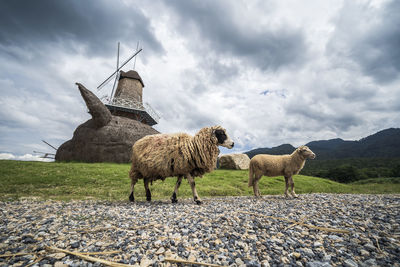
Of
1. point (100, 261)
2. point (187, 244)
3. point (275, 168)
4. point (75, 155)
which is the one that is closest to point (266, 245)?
point (187, 244)

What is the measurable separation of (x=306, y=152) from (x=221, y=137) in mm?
4842

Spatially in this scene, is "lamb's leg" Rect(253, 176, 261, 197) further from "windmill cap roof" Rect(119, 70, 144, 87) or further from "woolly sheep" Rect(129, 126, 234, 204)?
"windmill cap roof" Rect(119, 70, 144, 87)

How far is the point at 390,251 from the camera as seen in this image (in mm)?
2795

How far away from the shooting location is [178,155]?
270 inches

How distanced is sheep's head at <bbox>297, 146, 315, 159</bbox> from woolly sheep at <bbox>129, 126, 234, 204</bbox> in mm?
4272

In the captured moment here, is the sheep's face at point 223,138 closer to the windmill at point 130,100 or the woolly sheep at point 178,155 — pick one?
the woolly sheep at point 178,155

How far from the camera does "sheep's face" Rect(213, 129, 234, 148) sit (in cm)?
748

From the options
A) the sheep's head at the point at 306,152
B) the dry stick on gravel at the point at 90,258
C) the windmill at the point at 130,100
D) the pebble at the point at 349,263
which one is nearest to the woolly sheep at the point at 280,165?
the sheep's head at the point at 306,152

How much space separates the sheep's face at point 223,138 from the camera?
7477mm

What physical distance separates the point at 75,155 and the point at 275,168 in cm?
2414

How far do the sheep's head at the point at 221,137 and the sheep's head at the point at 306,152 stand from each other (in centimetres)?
422

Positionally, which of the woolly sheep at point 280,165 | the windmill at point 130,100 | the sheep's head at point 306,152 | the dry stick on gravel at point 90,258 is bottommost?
the dry stick on gravel at point 90,258

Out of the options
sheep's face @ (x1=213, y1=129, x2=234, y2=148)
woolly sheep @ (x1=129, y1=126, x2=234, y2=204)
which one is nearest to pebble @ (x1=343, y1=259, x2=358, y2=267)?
woolly sheep @ (x1=129, y1=126, x2=234, y2=204)

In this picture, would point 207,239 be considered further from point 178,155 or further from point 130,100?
point 130,100
